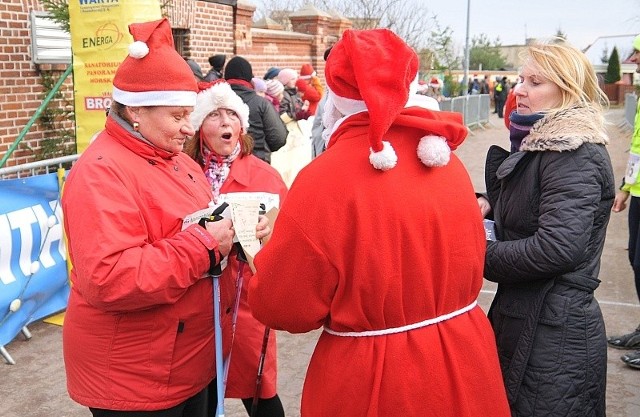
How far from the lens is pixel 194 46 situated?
10539mm

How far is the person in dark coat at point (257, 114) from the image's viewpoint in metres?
6.56

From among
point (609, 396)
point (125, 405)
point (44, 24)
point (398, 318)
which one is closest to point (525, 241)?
point (398, 318)

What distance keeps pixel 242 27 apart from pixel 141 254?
10.4 metres

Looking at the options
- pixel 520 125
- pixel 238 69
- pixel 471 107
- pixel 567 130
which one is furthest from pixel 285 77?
pixel 471 107

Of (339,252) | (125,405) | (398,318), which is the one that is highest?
(339,252)

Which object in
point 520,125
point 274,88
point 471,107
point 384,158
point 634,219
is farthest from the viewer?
point 471,107

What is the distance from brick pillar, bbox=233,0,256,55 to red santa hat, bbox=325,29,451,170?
10.2 m

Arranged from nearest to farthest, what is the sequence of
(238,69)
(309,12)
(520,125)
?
(520,125) < (238,69) < (309,12)

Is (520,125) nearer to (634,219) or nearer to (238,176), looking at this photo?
(238,176)

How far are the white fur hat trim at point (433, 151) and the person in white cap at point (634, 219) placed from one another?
3.48m

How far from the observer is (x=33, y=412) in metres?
4.18

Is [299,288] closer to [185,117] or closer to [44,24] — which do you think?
[185,117]

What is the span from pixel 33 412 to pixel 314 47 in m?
12.8

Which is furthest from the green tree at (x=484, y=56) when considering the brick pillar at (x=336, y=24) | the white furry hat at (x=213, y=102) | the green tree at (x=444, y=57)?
the white furry hat at (x=213, y=102)
